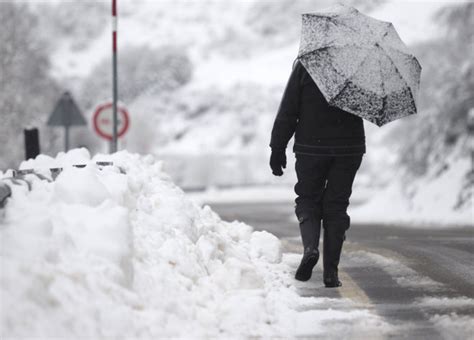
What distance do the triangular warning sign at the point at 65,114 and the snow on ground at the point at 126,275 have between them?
25.9 feet

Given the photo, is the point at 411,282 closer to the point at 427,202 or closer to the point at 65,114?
the point at 65,114

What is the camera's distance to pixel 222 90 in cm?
7562

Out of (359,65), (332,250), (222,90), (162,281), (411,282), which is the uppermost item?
(359,65)

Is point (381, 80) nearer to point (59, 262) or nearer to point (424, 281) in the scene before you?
point (424, 281)

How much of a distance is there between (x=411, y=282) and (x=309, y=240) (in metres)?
0.85

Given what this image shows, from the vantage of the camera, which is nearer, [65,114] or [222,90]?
[65,114]

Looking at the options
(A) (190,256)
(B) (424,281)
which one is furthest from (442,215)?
(A) (190,256)

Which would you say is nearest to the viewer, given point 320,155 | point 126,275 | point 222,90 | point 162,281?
point 126,275

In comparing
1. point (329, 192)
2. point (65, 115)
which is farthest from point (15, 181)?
point (65, 115)

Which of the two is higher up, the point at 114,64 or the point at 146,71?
the point at 114,64

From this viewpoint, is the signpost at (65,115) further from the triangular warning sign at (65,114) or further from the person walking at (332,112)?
the person walking at (332,112)

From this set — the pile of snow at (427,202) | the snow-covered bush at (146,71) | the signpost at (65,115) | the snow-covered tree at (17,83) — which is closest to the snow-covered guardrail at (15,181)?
the signpost at (65,115)

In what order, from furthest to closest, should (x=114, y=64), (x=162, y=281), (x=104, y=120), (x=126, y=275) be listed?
(x=104, y=120) → (x=114, y=64) → (x=162, y=281) → (x=126, y=275)

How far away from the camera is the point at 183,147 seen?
57344 mm
